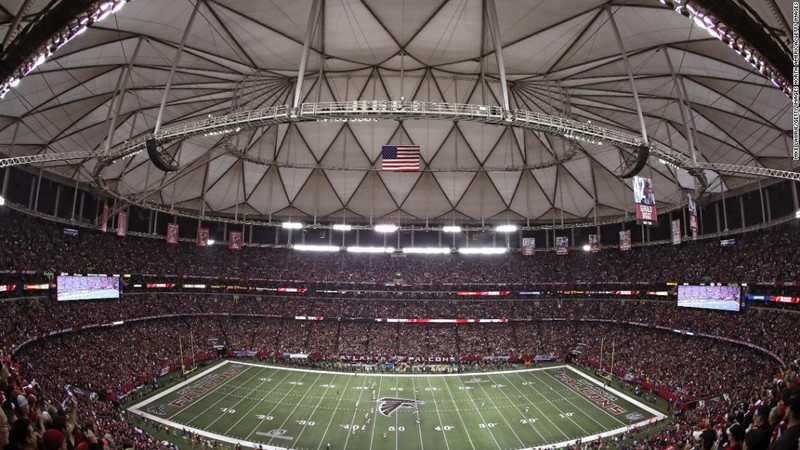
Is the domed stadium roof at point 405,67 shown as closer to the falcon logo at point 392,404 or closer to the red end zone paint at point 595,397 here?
the red end zone paint at point 595,397

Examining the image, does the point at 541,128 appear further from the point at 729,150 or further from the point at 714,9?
the point at 729,150

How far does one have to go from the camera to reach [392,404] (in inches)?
1610

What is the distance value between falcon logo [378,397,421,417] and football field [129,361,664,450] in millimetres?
84

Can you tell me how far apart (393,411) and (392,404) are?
1.82 m

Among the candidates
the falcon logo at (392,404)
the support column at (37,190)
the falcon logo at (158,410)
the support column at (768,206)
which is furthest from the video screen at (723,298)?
the support column at (37,190)

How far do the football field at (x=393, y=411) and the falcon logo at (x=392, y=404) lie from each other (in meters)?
0.08

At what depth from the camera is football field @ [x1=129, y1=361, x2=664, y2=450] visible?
33.4m

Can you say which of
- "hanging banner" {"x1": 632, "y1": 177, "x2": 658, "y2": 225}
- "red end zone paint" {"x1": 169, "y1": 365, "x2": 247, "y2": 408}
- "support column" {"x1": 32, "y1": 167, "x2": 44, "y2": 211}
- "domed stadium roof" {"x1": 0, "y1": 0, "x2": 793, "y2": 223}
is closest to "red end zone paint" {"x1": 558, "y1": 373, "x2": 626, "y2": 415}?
"hanging banner" {"x1": 632, "y1": 177, "x2": 658, "y2": 225}

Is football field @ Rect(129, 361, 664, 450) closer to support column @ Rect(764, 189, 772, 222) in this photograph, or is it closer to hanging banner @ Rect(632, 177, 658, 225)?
hanging banner @ Rect(632, 177, 658, 225)

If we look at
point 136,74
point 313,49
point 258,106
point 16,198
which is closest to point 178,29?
point 136,74

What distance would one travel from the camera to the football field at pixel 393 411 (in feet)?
110

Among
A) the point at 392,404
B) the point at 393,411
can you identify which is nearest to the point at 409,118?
the point at 393,411

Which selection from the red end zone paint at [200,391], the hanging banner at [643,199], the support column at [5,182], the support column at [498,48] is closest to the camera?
the support column at [498,48]

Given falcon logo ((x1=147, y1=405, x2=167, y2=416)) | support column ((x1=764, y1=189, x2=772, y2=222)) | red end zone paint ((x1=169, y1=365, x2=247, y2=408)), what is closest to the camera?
falcon logo ((x1=147, y1=405, x2=167, y2=416))
